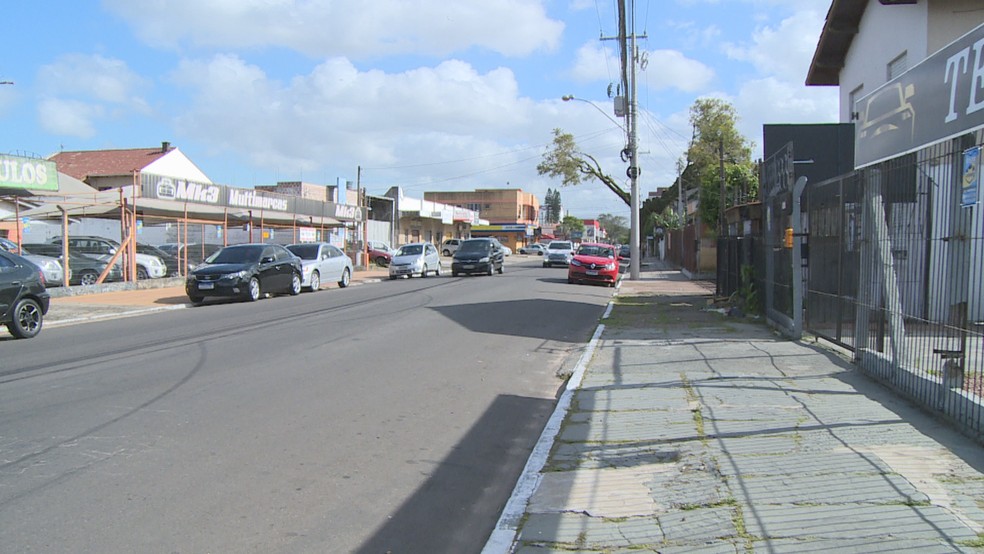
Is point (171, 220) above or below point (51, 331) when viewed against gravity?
above

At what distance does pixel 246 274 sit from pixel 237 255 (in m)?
1.34

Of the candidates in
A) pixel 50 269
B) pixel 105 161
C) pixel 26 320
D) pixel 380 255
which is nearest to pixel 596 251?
pixel 380 255

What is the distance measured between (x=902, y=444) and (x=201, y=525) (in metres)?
4.94

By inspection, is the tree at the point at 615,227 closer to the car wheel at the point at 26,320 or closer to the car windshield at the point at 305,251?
the car windshield at the point at 305,251

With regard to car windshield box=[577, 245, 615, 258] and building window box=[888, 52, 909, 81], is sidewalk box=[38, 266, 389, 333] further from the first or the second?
building window box=[888, 52, 909, 81]

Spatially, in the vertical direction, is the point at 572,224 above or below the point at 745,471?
above

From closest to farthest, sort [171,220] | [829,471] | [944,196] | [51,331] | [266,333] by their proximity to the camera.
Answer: [829,471] → [944,196] → [266,333] → [51,331] → [171,220]

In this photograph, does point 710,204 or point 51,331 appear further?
point 710,204

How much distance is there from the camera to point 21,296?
11.8 m

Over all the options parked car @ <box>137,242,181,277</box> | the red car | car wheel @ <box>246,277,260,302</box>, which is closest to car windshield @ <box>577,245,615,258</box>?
the red car

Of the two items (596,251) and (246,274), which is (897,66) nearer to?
(596,251)

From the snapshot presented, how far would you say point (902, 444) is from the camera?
5344mm

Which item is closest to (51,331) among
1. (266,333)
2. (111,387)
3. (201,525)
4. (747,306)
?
(266,333)

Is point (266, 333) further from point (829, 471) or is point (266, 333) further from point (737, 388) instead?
point (829, 471)
